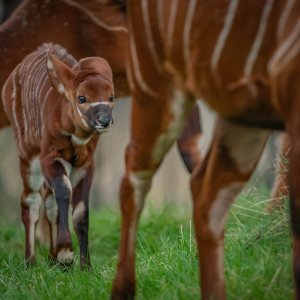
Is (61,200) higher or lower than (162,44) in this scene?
lower

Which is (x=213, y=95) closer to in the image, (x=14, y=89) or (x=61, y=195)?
(x=61, y=195)

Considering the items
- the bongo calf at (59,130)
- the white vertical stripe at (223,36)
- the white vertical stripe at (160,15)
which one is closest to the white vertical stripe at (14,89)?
the bongo calf at (59,130)

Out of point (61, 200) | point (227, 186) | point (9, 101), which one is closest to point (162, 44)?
point (227, 186)

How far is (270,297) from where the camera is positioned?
3.75m

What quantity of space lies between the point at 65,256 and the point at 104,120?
74 cm

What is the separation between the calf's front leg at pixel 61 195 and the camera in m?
5.37

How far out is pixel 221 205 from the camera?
3918 mm

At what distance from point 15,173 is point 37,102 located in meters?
5.05

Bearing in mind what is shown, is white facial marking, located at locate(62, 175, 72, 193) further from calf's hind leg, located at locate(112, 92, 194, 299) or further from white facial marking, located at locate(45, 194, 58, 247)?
calf's hind leg, located at locate(112, 92, 194, 299)

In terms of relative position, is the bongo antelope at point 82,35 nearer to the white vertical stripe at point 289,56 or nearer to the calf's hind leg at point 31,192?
the calf's hind leg at point 31,192

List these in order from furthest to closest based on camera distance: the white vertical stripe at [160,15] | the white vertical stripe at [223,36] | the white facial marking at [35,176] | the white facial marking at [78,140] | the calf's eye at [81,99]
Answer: the white facial marking at [35,176] → the white facial marking at [78,140] → the calf's eye at [81,99] → the white vertical stripe at [160,15] → the white vertical stripe at [223,36]

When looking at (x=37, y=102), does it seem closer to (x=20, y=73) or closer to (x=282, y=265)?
(x=20, y=73)

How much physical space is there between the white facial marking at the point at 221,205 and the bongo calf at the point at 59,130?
1322 millimetres

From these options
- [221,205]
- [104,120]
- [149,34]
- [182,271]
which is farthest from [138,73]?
[104,120]
